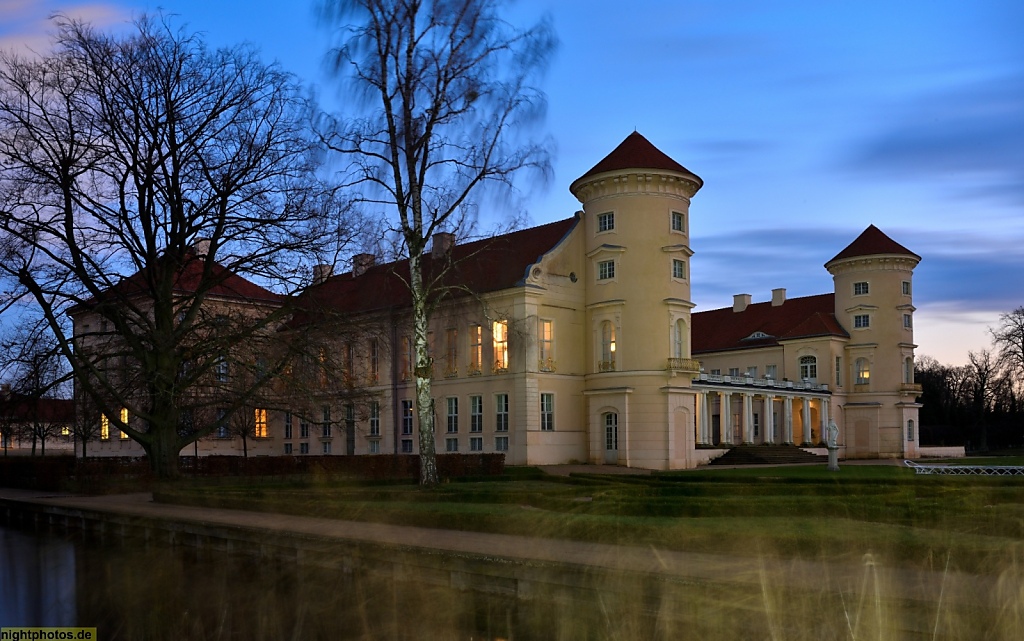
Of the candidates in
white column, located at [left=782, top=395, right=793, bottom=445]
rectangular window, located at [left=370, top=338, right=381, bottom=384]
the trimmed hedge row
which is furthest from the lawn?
white column, located at [left=782, top=395, right=793, bottom=445]

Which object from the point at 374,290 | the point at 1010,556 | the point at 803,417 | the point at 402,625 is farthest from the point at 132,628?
the point at 803,417

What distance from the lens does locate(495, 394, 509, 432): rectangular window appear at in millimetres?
44094

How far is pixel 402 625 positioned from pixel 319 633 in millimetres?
979

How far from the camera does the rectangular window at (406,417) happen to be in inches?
1932

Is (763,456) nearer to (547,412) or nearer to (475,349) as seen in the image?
(547,412)

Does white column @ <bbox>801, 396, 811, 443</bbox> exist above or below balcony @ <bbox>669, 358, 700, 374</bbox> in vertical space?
below

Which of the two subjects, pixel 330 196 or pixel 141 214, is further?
pixel 141 214

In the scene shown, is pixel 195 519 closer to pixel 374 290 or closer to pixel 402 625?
pixel 402 625

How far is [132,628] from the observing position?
439 inches

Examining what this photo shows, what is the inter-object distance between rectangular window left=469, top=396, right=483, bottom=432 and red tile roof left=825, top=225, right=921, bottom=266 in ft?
104

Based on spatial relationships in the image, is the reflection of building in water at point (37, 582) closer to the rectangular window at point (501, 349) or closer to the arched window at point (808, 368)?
the rectangular window at point (501, 349)

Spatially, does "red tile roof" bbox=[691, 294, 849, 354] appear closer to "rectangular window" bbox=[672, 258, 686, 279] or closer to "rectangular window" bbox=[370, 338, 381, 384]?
"rectangular window" bbox=[672, 258, 686, 279]

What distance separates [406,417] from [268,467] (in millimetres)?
14000

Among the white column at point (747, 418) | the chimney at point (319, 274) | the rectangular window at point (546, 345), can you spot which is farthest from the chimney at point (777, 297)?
the chimney at point (319, 274)
